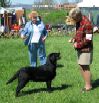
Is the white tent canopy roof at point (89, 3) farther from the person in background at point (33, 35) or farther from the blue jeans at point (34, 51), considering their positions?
the person in background at point (33, 35)

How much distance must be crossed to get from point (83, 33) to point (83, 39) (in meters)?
0.13

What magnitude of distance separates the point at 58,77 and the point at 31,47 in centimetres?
129

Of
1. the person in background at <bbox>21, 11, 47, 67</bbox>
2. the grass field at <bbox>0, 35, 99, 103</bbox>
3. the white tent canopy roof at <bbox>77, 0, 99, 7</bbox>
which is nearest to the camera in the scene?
the grass field at <bbox>0, 35, 99, 103</bbox>

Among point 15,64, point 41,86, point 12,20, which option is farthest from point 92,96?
point 12,20

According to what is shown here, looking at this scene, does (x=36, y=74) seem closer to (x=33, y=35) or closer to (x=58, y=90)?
(x=58, y=90)

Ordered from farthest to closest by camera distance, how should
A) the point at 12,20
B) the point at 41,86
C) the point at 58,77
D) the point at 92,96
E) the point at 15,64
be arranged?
the point at 12,20, the point at 15,64, the point at 58,77, the point at 41,86, the point at 92,96

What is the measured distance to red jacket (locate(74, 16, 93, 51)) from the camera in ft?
29.0

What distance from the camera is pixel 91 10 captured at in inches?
1501

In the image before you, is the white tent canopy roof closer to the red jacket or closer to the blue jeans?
the blue jeans

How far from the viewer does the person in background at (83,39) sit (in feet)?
28.7

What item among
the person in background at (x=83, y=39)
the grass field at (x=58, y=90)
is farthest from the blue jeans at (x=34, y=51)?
the person in background at (x=83, y=39)

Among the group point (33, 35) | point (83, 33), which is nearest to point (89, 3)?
point (33, 35)

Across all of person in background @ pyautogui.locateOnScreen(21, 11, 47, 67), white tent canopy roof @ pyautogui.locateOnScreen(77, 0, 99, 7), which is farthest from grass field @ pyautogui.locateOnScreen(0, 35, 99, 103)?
white tent canopy roof @ pyautogui.locateOnScreen(77, 0, 99, 7)

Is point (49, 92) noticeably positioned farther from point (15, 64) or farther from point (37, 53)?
point (15, 64)
